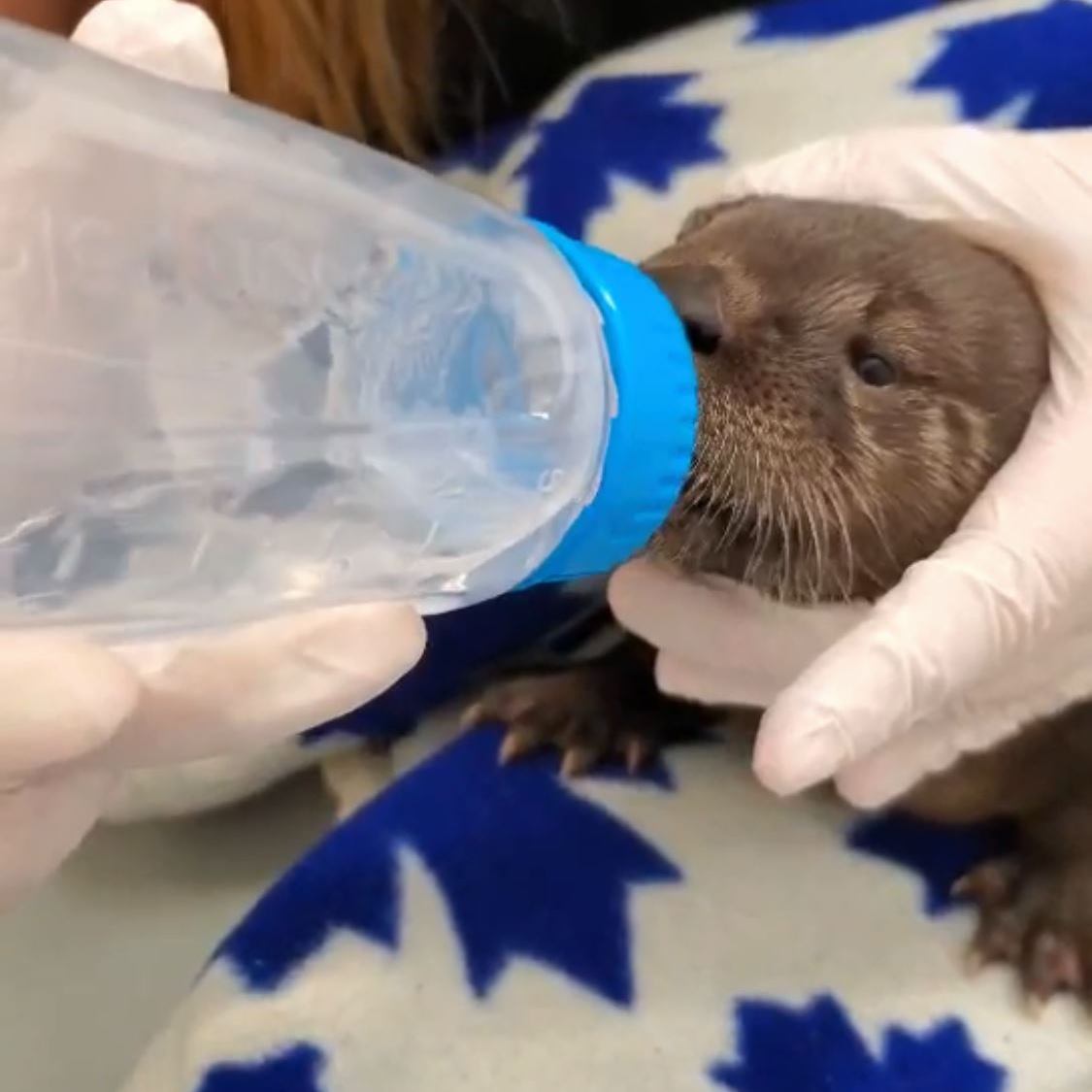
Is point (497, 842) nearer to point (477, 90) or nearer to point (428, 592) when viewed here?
point (428, 592)

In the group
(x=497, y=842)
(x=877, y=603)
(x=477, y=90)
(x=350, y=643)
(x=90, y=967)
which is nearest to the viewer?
(x=350, y=643)

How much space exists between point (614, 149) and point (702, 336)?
45cm

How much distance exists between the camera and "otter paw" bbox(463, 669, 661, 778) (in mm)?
1019

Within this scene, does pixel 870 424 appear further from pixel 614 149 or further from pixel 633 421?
pixel 614 149

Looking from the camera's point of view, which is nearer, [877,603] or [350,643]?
[350,643]

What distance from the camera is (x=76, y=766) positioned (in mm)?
648

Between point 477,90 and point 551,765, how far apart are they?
617mm

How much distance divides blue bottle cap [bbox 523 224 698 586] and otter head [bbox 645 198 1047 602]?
15 cm

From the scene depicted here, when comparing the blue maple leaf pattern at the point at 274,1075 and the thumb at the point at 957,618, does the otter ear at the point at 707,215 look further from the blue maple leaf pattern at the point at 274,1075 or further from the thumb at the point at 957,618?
the blue maple leaf pattern at the point at 274,1075

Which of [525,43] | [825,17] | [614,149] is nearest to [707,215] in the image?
[614,149]

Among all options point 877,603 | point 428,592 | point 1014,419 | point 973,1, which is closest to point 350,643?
point 428,592

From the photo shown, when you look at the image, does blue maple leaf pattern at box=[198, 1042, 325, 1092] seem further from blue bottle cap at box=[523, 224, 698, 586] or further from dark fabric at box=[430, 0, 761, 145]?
dark fabric at box=[430, 0, 761, 145]

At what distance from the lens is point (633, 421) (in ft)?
2.14

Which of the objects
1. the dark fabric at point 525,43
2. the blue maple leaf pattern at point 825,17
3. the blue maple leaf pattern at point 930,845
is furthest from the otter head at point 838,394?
the dark fabric at point 525,43
